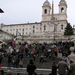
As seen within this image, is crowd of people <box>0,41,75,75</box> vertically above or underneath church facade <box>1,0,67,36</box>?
underneath

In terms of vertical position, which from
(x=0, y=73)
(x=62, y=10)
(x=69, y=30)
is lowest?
(x=0, y=73)

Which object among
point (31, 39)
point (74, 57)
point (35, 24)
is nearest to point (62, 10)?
point (35, 24)

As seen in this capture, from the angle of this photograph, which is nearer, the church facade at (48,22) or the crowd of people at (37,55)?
the crowd of people at (37,55)

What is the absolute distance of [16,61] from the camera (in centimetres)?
1535

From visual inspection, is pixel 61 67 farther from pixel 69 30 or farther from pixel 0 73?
pixel 69 30

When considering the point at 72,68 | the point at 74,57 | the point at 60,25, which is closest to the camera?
the point at 72,68

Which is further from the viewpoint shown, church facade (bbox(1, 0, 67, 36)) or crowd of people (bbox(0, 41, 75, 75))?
church facade (bbox(1, 0, 67, 36))

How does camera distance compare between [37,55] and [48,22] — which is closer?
[37,55]

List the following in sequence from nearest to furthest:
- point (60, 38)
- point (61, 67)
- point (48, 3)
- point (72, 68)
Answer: point (72, 68), point (61, 67), point (60, 38), point (48, 3)

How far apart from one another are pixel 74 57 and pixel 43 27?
3036 inches

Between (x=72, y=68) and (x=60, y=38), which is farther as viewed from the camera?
(x=60, y=38)

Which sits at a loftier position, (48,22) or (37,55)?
(48,22)

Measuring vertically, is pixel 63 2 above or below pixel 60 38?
above

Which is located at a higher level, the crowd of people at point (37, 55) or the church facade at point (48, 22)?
the church facade at point (48, 22)
